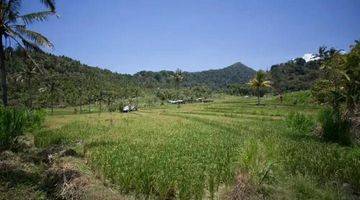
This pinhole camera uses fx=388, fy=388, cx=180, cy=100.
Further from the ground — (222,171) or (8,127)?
(8,127)

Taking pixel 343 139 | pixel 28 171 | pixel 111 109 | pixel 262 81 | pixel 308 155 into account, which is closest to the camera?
pixel 28 171

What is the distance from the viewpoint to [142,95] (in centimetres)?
13788

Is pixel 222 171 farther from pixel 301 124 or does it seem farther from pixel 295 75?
pixel 295 75

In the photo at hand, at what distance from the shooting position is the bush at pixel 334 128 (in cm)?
2281

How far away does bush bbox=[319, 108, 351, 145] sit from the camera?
74.8 ft

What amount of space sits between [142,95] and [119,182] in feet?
413

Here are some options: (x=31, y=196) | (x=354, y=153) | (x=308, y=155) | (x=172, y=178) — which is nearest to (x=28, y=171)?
(x=31, y=196)

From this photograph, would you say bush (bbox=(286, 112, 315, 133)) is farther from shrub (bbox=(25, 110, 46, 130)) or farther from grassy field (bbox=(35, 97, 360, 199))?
shrub (bbox=(25, 110, 46, 130))

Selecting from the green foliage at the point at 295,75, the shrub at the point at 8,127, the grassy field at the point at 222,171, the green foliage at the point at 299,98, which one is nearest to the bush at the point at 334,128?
the grassy field at the point at 222,171

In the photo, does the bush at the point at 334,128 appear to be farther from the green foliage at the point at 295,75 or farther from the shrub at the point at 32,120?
the green foliage at the point at 295,75

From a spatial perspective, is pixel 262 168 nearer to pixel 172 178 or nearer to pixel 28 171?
pixel 172 178

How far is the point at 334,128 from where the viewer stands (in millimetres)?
23516

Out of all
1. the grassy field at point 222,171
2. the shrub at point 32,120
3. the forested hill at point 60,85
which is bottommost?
the grassy field at point 222,171

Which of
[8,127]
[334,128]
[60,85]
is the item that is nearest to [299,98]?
[334,128]
